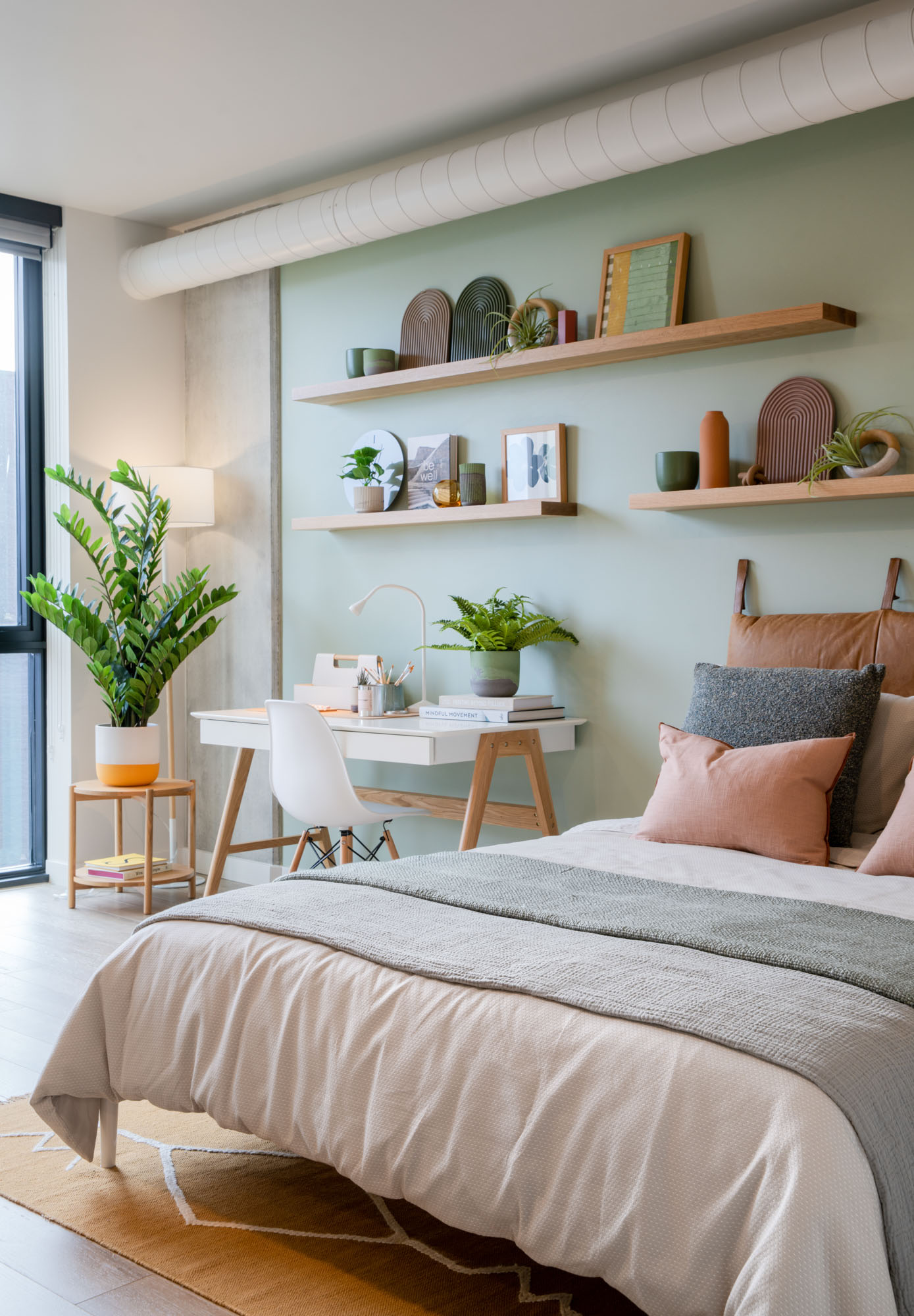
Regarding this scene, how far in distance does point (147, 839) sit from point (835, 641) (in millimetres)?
2549

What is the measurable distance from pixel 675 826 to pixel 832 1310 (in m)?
1.54

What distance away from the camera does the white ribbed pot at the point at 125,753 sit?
4730mm

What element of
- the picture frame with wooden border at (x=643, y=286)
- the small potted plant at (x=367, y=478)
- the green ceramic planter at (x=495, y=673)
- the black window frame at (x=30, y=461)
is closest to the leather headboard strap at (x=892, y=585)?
the picture frame with wooden border at (x=643, y=286)

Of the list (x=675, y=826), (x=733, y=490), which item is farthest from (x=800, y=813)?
(x=733, y=490)

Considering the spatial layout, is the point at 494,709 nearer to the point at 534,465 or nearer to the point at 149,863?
the point at 534,465

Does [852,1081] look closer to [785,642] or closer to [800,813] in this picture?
[800,813]

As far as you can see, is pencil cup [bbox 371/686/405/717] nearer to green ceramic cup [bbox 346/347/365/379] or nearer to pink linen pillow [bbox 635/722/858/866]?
green ceramic cup [bbox 346/347/365/379]

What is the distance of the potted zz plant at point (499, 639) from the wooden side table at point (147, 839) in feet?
4.36

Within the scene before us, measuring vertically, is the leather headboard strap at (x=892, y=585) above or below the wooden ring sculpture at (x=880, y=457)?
below

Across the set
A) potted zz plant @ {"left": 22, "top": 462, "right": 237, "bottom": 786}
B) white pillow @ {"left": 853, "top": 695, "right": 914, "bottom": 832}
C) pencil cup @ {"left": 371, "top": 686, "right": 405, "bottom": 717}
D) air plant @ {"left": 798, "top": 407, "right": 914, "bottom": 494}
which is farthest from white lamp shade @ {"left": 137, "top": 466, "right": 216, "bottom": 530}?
white pillow @ {"left": 853, "top": 695, "right": 914, "bottom": 832}

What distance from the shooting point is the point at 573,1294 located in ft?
6.63

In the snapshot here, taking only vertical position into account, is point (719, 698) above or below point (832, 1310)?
above

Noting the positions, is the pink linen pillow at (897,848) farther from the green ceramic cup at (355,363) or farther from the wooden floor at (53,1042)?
the green ceramic cup at (355,363)

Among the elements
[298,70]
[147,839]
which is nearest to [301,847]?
[147,839]
